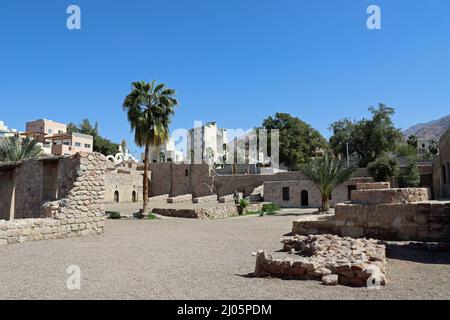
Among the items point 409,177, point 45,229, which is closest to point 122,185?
point 409,177

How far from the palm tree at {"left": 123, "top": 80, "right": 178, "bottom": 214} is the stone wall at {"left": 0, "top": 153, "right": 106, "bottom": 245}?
9.47 meters

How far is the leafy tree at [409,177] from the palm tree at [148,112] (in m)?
24.4

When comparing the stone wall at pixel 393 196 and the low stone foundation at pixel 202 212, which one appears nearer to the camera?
the stone wall at pixel 393 196

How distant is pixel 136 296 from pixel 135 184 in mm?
44675

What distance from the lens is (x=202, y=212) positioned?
24547 mm

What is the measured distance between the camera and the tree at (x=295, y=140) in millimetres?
59188

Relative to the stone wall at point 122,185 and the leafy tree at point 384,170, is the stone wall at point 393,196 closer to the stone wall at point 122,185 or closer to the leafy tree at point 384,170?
the leafy tree at point 384,170

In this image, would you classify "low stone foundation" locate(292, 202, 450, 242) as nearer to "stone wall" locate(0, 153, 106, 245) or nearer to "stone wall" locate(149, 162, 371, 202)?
"stone wall" locate(0, 153, 106, 245)

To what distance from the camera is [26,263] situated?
8.01 metres

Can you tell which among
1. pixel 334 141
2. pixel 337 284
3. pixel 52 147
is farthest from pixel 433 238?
pixel 52 147

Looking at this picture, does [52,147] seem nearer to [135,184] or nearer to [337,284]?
[135,184]

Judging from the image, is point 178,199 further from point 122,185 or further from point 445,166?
point 445,166

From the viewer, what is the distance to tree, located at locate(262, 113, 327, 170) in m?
59.2

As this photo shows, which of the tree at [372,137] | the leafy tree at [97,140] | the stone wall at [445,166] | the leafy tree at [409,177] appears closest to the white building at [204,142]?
the leafy tree at [97,140]
